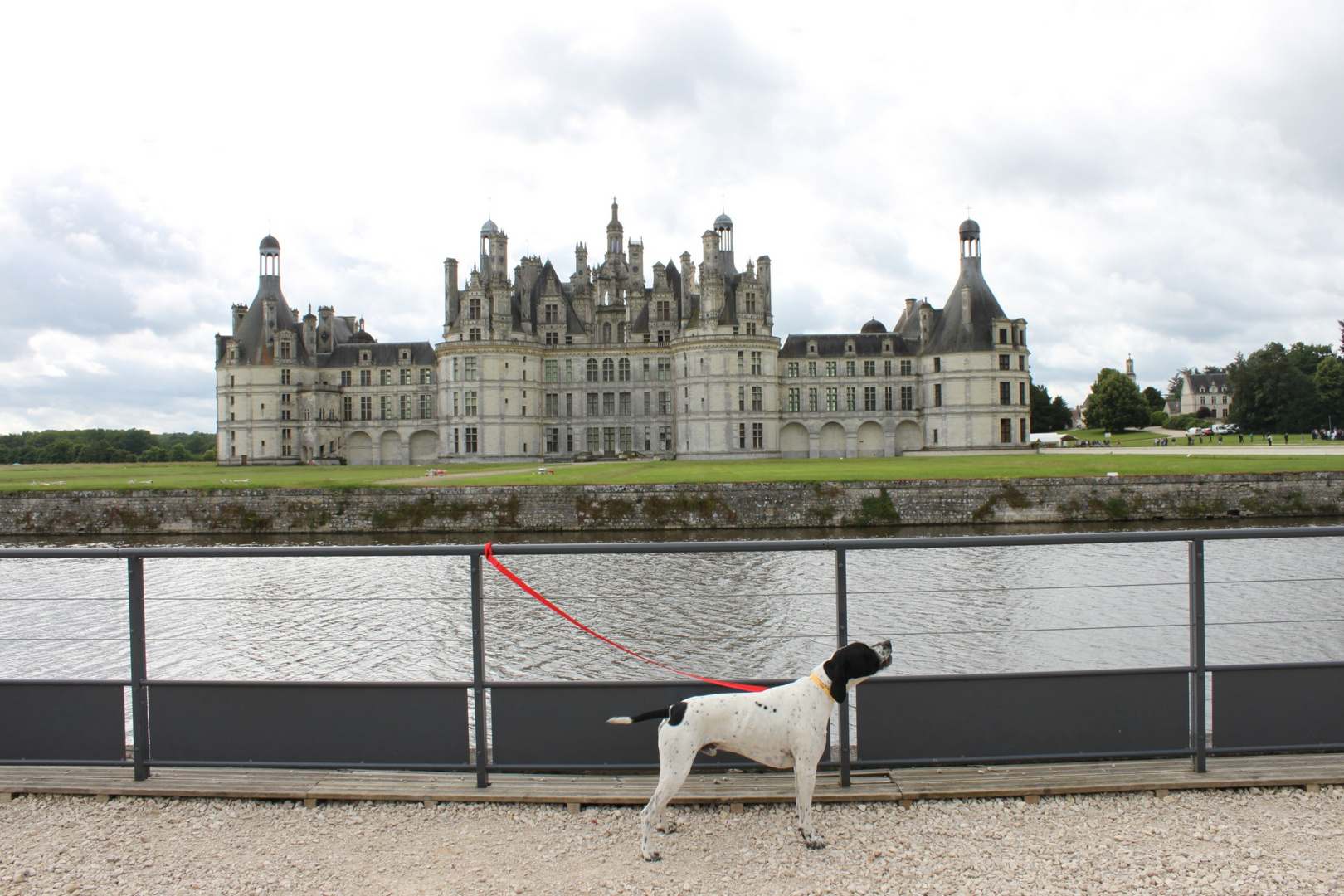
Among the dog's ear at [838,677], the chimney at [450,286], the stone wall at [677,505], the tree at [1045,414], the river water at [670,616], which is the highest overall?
the chimney at [450,286]

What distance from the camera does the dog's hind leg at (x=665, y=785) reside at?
15.0ft

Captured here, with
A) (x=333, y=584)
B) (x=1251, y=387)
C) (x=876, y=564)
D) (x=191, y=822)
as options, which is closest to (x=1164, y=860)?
(x=191, y=822)

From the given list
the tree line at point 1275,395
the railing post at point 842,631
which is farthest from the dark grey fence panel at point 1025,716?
the tree line at point 1275,395

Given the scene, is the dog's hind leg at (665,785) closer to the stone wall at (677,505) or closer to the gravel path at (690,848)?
the gravel path at (690,848)

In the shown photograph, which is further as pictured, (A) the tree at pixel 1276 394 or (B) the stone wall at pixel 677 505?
(A) the tree at pixel 1276 394

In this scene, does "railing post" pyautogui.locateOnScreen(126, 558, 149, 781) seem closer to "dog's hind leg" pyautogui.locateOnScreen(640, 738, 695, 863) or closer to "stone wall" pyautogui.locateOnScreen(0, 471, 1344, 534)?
"dog's hind leg" pyautogui.locateOnScreen(640, 738, 695, 863)

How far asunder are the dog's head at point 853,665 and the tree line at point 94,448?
97981 mm

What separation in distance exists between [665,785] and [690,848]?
0.49m

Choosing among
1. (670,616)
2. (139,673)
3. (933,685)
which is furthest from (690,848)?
(670,616)

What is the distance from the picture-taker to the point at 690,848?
476 centimetres

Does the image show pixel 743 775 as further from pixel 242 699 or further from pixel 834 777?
pixel 242 699

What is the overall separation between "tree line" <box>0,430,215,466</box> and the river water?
8252 cm

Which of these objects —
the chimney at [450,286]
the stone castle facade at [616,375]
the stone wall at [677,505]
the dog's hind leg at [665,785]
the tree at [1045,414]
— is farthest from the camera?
the tree at [1045,414]

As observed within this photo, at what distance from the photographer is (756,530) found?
107 feet
